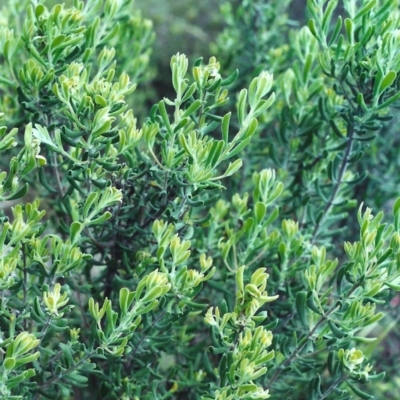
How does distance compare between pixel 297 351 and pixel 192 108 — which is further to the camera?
pixel 297 351

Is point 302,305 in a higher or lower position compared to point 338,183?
lower

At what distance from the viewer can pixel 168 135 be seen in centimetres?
104

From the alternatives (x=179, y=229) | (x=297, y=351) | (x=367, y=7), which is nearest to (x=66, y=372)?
(x=179, y=229)

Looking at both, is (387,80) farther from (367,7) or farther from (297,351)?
(297,351)

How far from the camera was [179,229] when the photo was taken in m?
1.15

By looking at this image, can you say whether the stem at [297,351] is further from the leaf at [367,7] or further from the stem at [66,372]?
the leaf at [367,7]

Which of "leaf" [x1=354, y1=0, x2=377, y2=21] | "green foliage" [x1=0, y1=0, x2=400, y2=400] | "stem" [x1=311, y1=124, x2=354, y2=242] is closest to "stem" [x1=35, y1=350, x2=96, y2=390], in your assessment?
"green foliage" [x1=0, y1=0, x2=400, y2=400]

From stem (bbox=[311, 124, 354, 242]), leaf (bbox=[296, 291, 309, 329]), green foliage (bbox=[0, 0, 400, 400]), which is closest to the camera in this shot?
green foliage (bbox=[0, 0, 400, 400])

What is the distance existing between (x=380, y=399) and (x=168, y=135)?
1.36 metres

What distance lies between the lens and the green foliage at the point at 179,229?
986 millimetres

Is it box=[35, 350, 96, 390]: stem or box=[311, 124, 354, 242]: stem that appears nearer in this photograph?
box=[35, 350, 96, 390]: stem

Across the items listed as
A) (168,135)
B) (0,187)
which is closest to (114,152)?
(168,135)

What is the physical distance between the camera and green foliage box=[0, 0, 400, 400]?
99cm

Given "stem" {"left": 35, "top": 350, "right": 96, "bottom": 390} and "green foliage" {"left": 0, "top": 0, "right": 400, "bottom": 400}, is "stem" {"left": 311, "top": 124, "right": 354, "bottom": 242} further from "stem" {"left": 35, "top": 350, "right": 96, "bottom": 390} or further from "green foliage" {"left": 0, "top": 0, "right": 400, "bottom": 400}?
"stem" {"left": 35, "top": 350, "right": 96, "bottom": 390}
